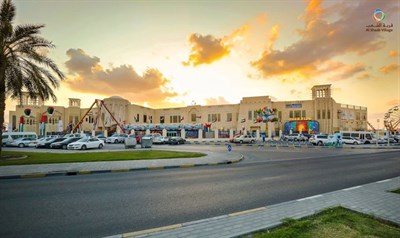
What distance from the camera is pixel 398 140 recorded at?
55188mm

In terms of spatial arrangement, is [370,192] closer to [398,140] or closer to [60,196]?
[60,196]

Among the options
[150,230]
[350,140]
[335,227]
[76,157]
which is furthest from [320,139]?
[150,230]

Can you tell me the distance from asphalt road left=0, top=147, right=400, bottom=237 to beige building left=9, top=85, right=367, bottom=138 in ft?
152

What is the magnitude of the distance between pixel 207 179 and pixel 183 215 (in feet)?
15.7

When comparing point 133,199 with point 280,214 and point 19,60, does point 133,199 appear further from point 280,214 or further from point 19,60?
point 19,60

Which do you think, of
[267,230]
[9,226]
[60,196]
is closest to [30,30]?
[60,196]

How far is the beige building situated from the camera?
6506cm

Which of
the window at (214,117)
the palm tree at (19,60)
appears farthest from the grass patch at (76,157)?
the window at (214,117)

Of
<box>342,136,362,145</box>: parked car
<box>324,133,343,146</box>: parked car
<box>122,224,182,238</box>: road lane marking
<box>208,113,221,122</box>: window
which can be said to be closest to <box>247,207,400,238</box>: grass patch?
<box>122,224,182,238</box>: road lane marking

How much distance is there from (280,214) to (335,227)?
3.91ft

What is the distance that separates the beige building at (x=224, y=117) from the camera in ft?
213

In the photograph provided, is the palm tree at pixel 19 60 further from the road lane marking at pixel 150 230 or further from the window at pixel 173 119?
the window at pixel 173 119

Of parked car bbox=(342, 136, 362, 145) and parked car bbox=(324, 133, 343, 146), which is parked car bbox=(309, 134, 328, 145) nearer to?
parked car bbox=(324, 133, 343, 146)

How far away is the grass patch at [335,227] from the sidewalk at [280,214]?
0.86ft
